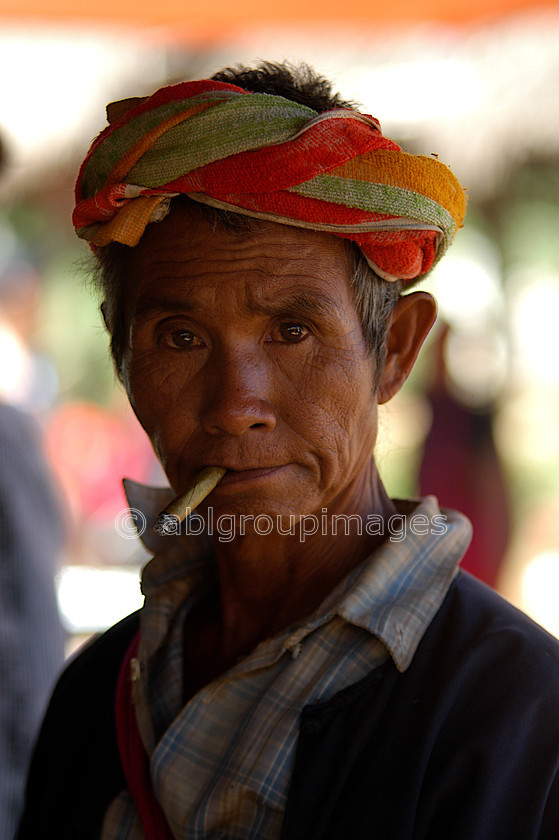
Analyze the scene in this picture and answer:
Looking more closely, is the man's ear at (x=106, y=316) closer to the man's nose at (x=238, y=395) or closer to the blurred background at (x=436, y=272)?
the man's nose at (x=238, y=395)

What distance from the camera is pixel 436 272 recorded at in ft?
17.6

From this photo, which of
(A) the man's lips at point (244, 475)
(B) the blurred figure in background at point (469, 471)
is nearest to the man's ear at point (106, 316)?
(A) the man's lips at point (244, 475)

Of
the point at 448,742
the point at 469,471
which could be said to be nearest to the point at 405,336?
the point at 448,742

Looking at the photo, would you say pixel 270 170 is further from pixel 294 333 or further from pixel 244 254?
pixel 294 333

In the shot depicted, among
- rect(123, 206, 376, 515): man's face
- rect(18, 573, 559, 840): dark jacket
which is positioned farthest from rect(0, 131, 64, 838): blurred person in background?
rect(18, 573, 559, 840): dark jacket

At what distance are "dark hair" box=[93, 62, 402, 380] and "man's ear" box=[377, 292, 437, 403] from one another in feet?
0.09

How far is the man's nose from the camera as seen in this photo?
1288 mm

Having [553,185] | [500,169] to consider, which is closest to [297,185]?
[500,169]

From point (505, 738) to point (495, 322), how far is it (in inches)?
184

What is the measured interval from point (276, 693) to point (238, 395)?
482 mm

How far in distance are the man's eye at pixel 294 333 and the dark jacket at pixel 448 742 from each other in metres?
0.50

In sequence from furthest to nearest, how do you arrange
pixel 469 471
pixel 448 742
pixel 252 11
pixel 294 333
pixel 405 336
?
pixel 469 471, pixel 252 11, pixel 405 336, pixel 294 333, pixel 448 742

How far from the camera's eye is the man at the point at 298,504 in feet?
3.76

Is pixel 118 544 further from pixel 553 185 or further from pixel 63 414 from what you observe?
pixel 553 185
